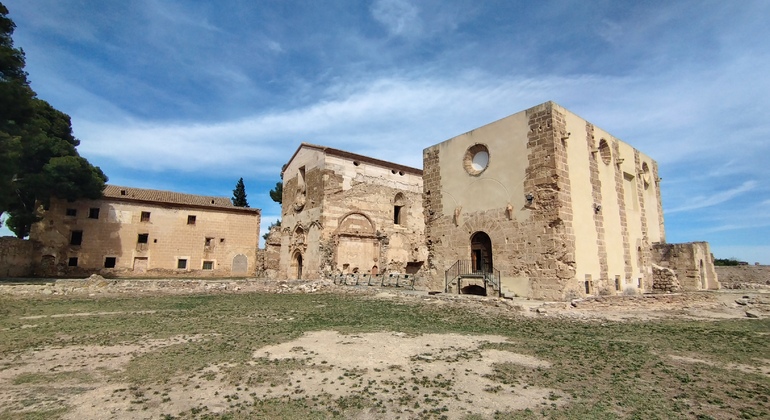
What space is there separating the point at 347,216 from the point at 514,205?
12133 mm

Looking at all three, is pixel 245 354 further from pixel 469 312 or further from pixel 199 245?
pixel 199 245

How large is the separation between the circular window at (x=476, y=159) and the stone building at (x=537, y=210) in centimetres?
4

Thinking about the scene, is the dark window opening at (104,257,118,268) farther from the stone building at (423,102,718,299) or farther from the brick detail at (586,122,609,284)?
the brick detail at (586,122,609,284)

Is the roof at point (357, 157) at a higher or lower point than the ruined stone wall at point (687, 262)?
higher

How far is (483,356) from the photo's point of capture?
583cm

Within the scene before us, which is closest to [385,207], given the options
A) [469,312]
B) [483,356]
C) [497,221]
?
[497,221]

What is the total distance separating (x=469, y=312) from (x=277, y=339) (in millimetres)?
5718

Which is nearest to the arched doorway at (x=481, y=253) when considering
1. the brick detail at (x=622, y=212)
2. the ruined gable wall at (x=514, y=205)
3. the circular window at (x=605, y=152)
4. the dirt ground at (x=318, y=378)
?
the ruined gable wall at (x=514, y=205)

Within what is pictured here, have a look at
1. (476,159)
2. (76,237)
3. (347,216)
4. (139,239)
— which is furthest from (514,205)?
(76,237)

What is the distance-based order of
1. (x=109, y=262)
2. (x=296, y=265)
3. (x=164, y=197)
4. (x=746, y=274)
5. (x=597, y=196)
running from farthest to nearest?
1. (x=164, y=197)
2. (x=109, y=262)
3. (x=746, y=274)
4. (x=296, y=265)
5. (x=597, y=196)

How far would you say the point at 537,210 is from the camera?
40.6 ft

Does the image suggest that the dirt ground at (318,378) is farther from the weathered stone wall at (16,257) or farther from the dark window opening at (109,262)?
the dark window opening at (109,262)

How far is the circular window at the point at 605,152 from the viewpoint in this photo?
15330 mm

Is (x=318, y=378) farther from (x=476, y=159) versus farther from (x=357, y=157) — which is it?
(x=357, y=157)
